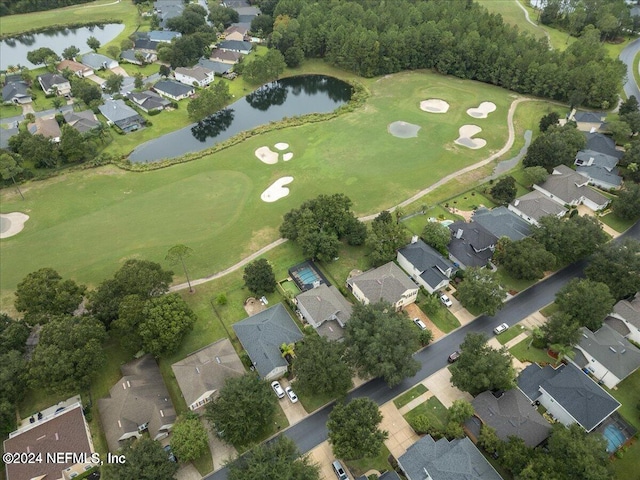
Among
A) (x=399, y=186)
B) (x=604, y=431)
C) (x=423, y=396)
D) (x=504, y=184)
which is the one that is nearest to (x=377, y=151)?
(x=399, y=186)

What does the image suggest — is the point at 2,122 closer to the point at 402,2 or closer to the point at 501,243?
the point at 501,243

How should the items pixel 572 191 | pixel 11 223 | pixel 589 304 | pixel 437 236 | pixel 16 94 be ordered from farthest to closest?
pixel 16 94 → pixel 572 191 → pixel 11 223 → pixel 437 236 → pixel 589 304

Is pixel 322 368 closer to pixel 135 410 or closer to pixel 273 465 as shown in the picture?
pixel 273 465

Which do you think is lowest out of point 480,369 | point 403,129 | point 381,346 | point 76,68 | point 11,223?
point 11,223

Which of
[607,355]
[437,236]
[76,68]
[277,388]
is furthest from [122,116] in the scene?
[607,355]

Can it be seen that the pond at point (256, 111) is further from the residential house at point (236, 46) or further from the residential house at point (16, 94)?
the residential house at point (16, 94)

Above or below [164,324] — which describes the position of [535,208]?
above

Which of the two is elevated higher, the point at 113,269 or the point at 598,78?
the point at 598,78
